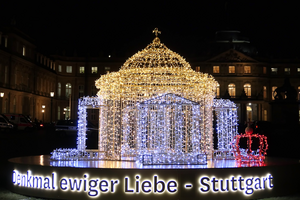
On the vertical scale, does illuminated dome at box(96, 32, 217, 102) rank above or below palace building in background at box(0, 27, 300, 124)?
below

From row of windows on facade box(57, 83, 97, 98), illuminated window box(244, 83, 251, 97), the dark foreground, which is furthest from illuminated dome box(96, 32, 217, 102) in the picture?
illuminated window box(244, 83, 251, 97)

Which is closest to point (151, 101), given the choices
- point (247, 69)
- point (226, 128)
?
point (226, 128)

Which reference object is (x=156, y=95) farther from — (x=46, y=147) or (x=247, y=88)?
(x=247, y=88)

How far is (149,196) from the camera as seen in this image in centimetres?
928

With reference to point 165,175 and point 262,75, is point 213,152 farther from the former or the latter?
point 262,75

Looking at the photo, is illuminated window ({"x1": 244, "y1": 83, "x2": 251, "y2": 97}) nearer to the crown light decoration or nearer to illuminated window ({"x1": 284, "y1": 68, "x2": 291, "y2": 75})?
illuminated window ({"x1": 284, "y1": 68, "x2": 291, "y2": 75})

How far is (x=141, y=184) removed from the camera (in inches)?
367

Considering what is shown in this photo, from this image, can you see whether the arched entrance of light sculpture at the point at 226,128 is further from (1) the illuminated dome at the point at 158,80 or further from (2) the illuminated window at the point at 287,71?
(2) the illuminated window at the point at 287,71

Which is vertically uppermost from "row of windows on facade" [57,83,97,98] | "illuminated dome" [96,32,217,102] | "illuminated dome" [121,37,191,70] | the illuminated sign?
"row of windows on facade" [57,83,97,98]

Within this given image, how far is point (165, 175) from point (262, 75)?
72609mm

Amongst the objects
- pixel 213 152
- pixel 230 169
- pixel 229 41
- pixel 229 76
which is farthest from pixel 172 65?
pixel 229 41

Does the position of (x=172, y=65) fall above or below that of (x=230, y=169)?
above

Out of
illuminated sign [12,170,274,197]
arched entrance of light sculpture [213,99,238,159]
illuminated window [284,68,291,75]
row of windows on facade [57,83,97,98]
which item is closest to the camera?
illuminated sign [12,170,274,197]

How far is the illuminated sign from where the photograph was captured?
9.33m
